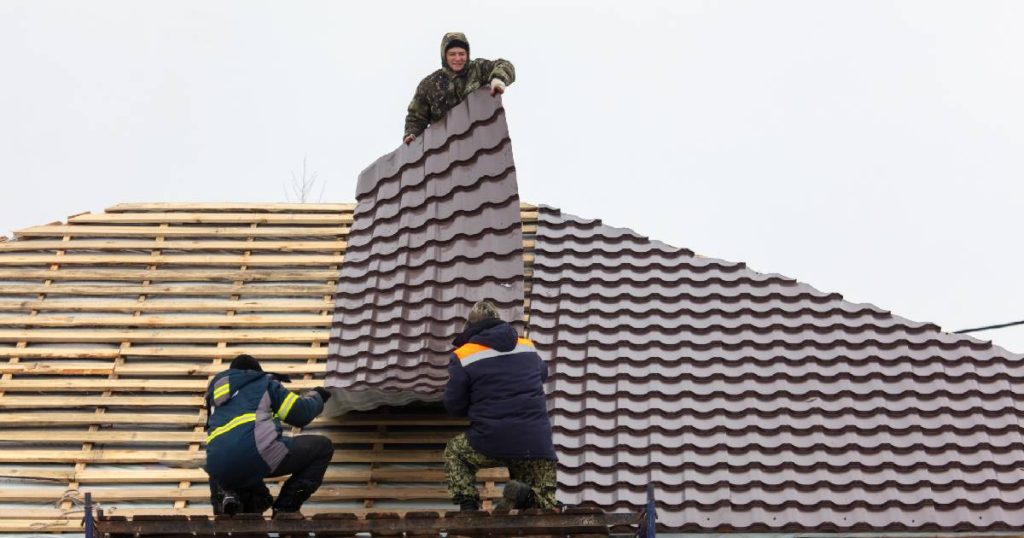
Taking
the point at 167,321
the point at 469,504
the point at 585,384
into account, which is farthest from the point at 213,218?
the point at 469,504

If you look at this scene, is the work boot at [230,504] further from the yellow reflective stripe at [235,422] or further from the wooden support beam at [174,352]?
the wooden support beam at [174,352]

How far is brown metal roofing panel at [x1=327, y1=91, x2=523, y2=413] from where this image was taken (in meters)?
9.42

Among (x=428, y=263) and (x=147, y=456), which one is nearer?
(x=147, y=456)

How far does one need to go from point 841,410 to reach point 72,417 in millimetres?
5319

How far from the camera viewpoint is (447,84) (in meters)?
10.8

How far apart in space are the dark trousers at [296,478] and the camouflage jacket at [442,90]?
3.40m

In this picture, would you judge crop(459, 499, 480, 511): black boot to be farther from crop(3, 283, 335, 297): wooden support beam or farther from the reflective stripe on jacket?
crop(3, 283, 335, 297): wooden support beam

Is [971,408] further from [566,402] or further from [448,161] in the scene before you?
[448,161]

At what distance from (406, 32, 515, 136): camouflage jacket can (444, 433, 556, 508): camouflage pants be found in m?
3.44

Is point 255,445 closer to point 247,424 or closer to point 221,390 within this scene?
point 247,424

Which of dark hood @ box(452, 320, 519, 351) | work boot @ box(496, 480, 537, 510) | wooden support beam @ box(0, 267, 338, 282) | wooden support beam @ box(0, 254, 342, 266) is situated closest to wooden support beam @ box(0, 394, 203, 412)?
wooden support beam @ box(0, 267, 338, 282)

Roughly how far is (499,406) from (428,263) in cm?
235

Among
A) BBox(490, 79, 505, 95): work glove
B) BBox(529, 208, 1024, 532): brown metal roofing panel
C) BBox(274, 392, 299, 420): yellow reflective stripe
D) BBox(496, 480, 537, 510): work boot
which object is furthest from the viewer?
BBox(490, 79, 505, 95): work glove

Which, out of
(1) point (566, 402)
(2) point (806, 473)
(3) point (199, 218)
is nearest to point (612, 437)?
→ (1) point (566, 402)
